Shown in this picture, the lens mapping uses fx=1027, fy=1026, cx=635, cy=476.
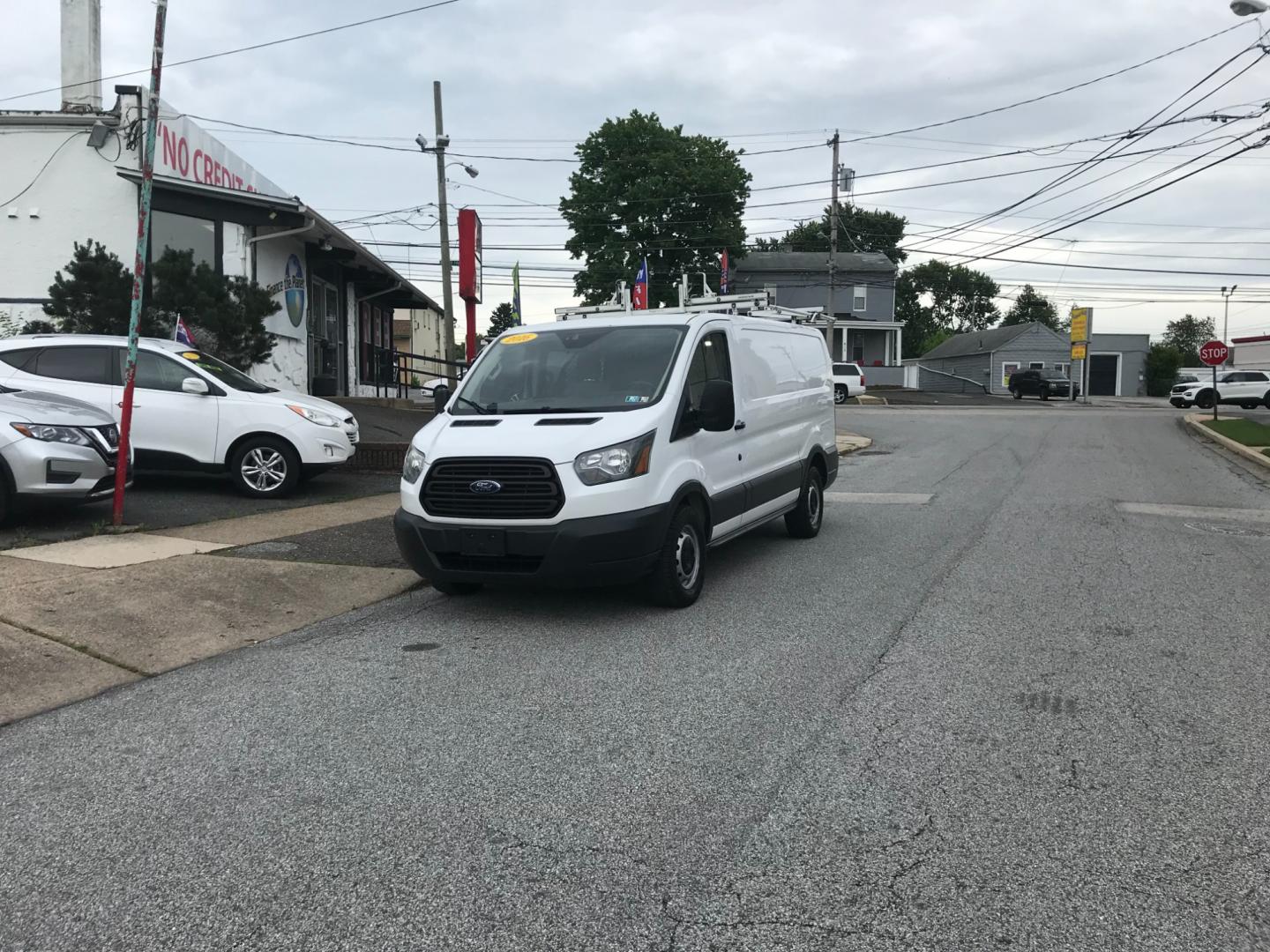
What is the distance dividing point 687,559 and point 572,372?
1608mm

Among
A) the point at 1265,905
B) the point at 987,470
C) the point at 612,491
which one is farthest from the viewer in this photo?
the point at 987,470

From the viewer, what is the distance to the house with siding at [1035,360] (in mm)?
63338

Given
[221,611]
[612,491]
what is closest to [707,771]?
[612,491]

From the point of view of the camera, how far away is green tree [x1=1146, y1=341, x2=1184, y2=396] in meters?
65.4

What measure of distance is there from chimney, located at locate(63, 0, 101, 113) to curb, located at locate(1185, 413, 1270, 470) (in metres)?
20.6

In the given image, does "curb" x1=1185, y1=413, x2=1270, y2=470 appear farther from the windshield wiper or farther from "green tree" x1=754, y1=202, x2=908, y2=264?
"green tree" x1=754, y1=202, x2=908, y2=264

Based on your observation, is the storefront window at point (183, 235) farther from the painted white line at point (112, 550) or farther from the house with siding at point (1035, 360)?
the house with siding at point (1035, 360)

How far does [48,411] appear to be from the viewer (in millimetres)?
8812

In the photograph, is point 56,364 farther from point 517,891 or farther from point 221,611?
point 517,891

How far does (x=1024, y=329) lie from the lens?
63.9 metres

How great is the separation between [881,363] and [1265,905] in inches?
2193

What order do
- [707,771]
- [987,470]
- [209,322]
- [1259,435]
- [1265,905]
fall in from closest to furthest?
[1265,905] < [707,771] < [209,322] < [987,470] < [1259,435]

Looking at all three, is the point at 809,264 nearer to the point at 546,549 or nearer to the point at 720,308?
the point at 720,308

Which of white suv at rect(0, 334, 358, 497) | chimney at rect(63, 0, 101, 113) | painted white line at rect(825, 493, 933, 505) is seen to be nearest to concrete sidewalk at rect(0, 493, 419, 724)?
white suv at rect(0, 334, 358, 497)
